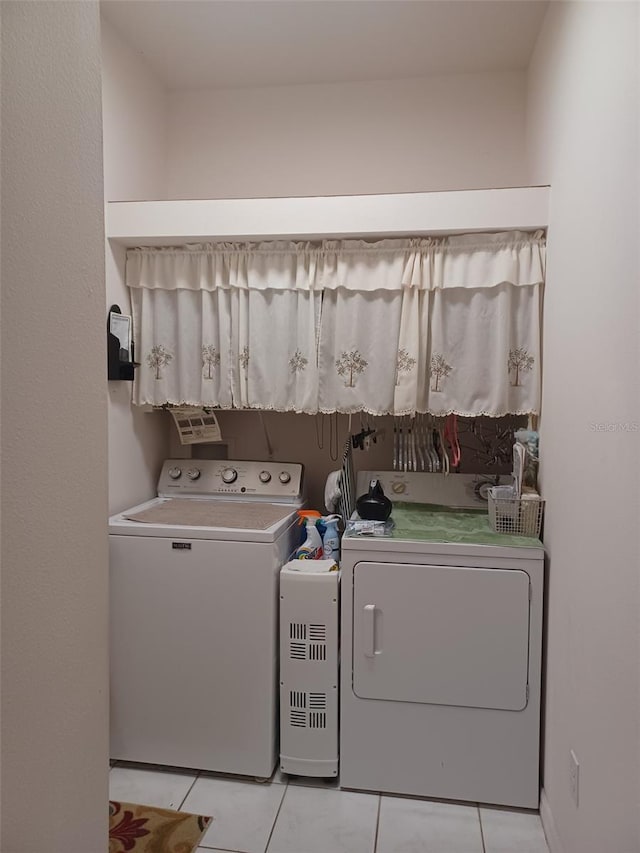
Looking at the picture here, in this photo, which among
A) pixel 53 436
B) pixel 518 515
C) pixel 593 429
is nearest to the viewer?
pixel 53 436

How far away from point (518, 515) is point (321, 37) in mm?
2120

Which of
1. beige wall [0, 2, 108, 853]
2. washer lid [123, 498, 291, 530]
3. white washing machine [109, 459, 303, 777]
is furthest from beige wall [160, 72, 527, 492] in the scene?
beige wall [0, 2, 108, 853]

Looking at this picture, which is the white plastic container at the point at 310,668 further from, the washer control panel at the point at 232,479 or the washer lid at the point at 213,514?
the washer control panel at the point at 232,479

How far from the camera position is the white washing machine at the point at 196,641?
7.19ft

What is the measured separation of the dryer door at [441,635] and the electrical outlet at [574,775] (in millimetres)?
376

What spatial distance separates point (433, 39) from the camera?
8.18 feet

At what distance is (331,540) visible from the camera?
2436mm

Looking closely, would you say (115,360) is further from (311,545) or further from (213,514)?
(311,545)

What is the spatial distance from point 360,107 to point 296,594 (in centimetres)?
228

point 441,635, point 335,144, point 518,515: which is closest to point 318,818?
point 441,635

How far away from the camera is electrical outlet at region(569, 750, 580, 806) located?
1.61m

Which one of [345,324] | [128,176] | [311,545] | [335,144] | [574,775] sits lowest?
[574,775]

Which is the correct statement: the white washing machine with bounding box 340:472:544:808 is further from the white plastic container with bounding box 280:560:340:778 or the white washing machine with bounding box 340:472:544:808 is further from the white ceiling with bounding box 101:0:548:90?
the white ceiling with bounding box 101:0:548:90

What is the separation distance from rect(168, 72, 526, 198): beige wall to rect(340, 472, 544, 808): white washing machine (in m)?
1.75
